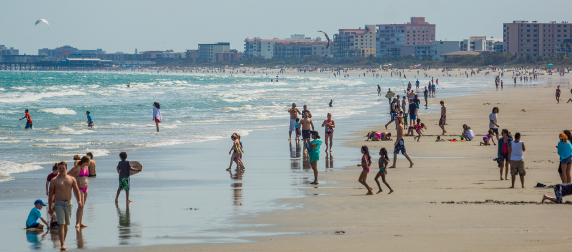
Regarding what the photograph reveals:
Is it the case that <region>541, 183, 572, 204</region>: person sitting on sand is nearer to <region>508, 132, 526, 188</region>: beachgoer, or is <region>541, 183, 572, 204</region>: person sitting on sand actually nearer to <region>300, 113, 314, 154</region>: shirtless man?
<region>508, 132, 526, 188</region>: beachgoer

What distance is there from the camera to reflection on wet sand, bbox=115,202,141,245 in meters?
8.73

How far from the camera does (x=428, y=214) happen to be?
996 centimetres

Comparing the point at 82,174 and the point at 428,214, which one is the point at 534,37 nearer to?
the point at 428,214

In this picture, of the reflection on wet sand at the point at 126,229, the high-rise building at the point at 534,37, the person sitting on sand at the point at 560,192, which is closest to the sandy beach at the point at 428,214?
the person sitting on sand at the point at 560,192

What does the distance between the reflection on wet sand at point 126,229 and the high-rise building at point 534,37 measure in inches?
7559

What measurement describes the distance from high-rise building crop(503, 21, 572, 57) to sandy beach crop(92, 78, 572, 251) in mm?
184113

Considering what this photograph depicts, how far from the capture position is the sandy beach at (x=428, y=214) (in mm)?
8281

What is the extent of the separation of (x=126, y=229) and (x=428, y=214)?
15.6 ft

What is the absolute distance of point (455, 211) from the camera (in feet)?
33.2

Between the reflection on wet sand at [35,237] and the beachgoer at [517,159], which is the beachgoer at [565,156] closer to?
the beachgoer at [517,159]

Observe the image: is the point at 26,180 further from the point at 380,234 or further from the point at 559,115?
the point at 559,115

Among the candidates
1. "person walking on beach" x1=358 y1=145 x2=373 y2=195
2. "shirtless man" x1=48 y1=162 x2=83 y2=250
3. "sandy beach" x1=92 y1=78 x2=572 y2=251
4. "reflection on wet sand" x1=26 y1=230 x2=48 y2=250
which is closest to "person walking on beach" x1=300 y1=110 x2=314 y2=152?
"sandy beach" x1=92 y1=78 x2=572 y2=251

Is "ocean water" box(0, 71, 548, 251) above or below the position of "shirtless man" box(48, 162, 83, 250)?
below

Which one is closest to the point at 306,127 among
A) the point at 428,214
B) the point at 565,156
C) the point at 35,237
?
the point at 565,156
